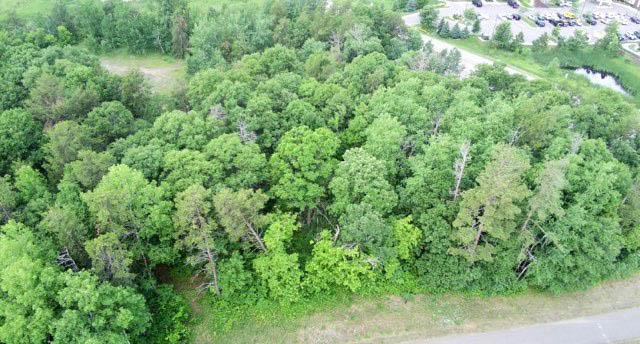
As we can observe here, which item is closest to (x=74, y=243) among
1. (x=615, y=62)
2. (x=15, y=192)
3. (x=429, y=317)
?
(x=15, y=192)

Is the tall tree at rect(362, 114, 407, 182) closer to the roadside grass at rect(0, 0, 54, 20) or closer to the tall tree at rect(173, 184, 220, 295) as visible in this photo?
the tall tree at rect(173, 184, 220, 295)

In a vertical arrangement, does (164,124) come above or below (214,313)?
above

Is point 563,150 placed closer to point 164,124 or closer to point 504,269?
point 504,269

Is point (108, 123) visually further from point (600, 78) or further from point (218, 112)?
point (600, 78)

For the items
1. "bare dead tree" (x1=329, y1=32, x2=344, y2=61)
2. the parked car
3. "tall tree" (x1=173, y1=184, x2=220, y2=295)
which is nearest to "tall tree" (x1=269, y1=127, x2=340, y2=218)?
"tall tree" (x1=173, y1=184, x2=220, y2=295)

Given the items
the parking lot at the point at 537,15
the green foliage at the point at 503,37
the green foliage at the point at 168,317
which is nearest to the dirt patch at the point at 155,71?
the green foliage at the point at 168,317

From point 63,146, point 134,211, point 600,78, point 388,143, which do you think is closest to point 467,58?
point 600,78

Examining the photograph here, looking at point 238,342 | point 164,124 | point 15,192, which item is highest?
point 164,124
